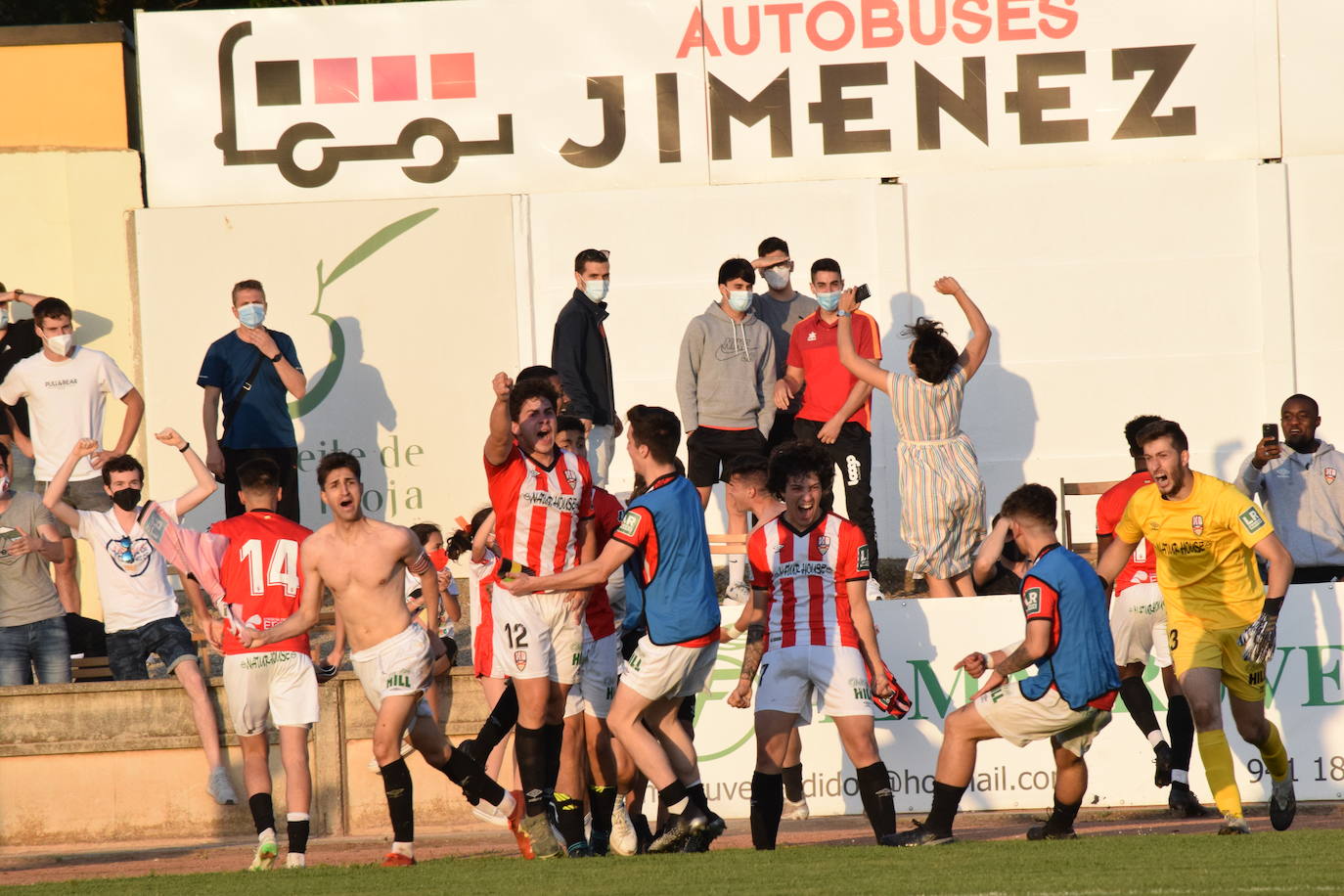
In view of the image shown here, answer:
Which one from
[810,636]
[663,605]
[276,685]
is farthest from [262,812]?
[810,636]

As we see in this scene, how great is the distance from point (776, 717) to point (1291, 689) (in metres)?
3.76

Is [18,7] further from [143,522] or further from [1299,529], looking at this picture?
[1299,529]

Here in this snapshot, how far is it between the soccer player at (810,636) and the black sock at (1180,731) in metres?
2.38

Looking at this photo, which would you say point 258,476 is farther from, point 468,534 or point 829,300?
point 829,300

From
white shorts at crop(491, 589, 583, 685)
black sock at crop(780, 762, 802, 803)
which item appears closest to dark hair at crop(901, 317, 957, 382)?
black sock at crop(780, 762, 802, 803)

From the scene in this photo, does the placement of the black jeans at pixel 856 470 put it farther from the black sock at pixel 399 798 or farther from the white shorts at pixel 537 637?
the black sock at pixel 399 798

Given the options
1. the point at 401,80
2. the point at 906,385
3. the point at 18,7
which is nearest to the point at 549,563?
the point at 906,385

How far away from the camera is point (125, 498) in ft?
36.7

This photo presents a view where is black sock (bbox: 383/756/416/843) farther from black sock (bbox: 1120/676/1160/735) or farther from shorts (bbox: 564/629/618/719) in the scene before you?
black sock (bbox: 1120/676/1160/735)

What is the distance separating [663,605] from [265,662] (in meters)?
2.23

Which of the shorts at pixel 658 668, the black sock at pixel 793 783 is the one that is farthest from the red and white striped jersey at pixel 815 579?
the black sock at pixel 793 783

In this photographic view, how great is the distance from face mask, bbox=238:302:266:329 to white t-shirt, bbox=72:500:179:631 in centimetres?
187

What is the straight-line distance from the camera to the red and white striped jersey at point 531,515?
877cm

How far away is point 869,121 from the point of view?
1530cm
